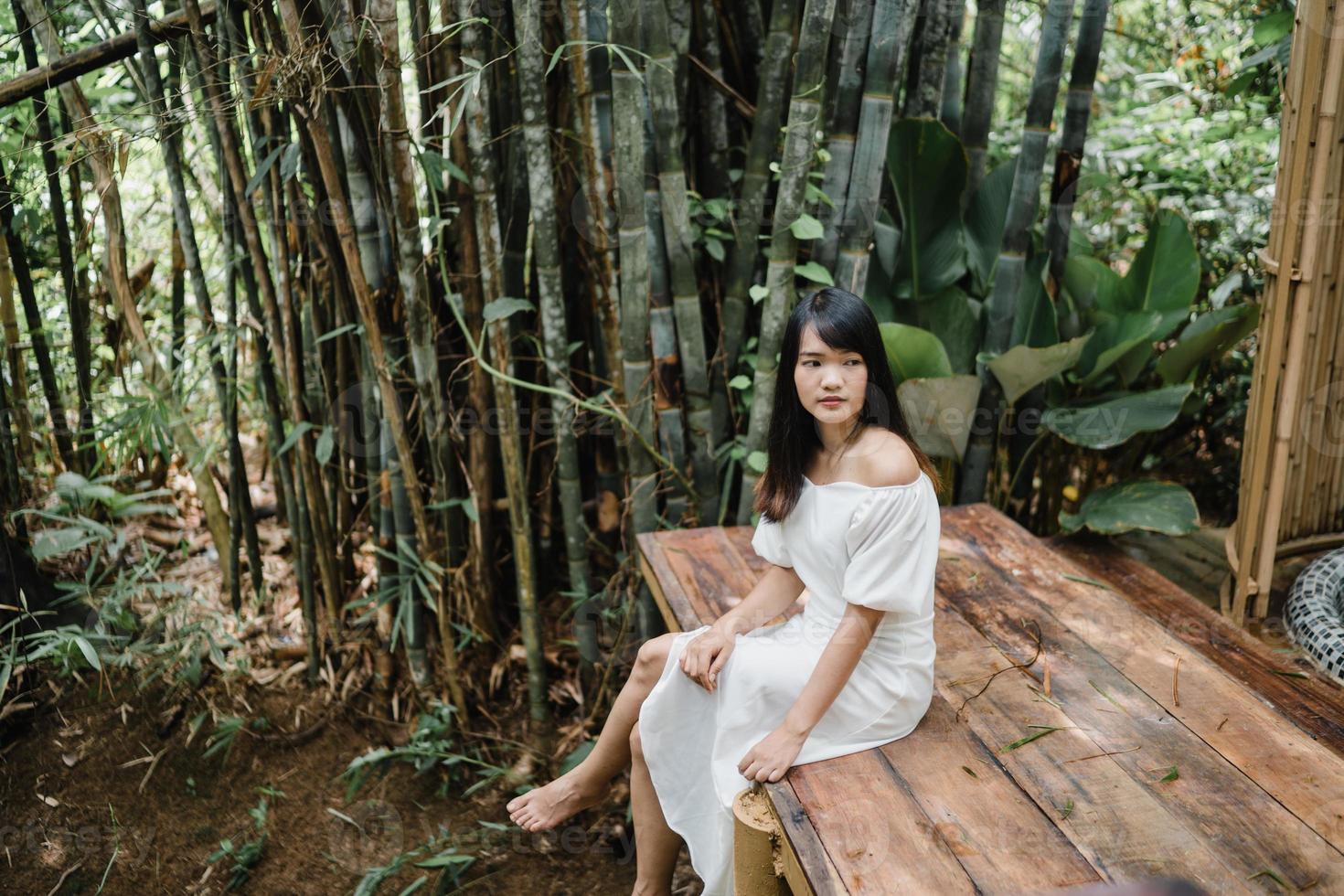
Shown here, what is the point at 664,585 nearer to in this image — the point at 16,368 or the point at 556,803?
the point at 556,803

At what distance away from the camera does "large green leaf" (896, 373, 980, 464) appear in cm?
217

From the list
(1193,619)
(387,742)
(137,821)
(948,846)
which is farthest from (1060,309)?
(137,821)

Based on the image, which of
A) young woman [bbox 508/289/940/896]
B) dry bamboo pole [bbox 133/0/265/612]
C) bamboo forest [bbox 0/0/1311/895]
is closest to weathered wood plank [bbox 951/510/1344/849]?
bamboo forest [bbox 0/0/1311/895]

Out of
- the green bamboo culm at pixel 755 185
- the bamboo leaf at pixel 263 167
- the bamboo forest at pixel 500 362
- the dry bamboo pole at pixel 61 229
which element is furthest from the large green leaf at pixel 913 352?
the dry bamboo pole at pixel 61 229

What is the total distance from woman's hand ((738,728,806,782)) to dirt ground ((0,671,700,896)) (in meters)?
0.87

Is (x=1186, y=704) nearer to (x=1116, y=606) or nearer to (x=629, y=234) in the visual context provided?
(x=1116, y=606)

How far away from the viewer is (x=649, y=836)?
163 centimetres

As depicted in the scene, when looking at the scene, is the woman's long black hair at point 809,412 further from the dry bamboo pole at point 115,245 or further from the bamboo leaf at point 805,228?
the dry bamboo pole at point 115,245

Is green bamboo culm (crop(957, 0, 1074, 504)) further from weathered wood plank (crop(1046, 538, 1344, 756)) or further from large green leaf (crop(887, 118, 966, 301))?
weathered wood plank (crop(1046, 538, 1344, 756))

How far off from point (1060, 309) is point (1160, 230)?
0.96ft

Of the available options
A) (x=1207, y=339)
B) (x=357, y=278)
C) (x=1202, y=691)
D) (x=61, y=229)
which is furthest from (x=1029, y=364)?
(x=61, y=229)

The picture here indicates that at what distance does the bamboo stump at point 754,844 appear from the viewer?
1.32 metres

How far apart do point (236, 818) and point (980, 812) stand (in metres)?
1.77

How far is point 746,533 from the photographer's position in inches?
86.7
